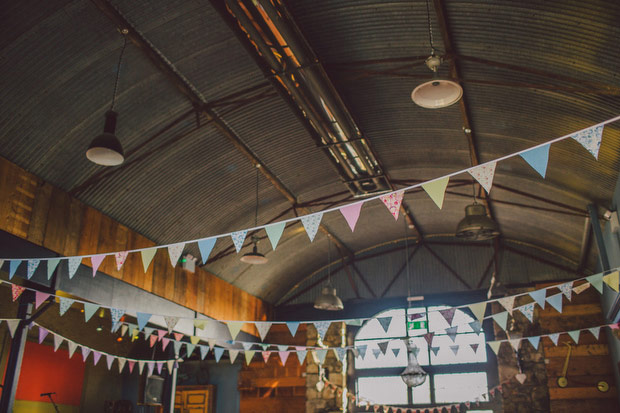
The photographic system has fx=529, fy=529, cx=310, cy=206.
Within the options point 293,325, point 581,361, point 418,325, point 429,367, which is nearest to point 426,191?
point 293,325

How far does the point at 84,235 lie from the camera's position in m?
7.65

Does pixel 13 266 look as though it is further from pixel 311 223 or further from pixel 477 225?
pixel 477 225

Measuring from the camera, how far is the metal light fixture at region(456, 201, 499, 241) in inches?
281

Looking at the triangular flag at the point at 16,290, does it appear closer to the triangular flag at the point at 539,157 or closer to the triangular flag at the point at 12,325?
the triangular flag at the point at 12,325

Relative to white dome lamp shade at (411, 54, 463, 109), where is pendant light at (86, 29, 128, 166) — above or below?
below

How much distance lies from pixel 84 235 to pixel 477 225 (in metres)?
5.54

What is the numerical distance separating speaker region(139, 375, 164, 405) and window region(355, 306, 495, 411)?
14.4 ft

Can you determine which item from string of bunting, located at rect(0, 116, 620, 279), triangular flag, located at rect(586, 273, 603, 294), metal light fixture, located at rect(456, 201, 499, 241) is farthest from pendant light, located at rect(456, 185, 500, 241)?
string of bunting, located at rect(0, 116, 620, 279)

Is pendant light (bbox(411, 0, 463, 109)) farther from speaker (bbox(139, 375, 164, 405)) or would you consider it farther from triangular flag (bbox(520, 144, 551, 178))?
speaker (bbox(139, 375, 164, 405))

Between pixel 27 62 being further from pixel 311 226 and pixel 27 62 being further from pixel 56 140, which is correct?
pixel 311 226

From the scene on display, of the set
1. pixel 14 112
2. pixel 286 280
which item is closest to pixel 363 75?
pixel 14 112

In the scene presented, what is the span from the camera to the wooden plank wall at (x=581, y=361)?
10211 millimetres

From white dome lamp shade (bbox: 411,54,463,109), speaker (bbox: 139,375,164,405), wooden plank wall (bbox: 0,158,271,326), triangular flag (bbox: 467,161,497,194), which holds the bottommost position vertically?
speaker (bbox: 139,375,164,405)

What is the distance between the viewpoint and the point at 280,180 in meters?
9.33
